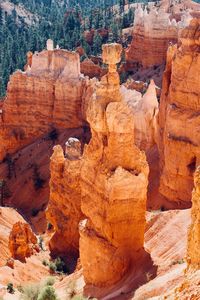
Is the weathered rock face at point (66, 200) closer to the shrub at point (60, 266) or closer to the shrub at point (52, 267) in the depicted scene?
the shrub at point (60, 266)

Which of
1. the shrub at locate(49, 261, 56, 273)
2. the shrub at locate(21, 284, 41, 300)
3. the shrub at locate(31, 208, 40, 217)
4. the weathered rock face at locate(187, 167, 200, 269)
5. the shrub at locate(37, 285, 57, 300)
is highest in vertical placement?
the weathered rock face at locate(187, 167, 200, 269)

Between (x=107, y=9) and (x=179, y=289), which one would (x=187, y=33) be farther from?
(x=107, y=9)

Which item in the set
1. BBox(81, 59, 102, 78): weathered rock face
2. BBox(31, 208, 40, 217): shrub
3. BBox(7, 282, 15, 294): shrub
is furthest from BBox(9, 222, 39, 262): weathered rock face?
BBox(81, 59, 102, 78): weathered rock face

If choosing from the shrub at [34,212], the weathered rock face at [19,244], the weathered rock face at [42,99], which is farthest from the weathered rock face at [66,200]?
the weathered rock face at [42,99]

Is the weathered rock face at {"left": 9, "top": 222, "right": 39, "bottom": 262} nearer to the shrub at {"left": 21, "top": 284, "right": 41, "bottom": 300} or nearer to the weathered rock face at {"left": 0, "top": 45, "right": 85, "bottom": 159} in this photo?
the shrub at {"left": 21, "top": 284, "right": 41, "bottom": 300}

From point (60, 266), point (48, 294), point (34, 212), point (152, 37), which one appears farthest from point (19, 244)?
point (152, 37)
